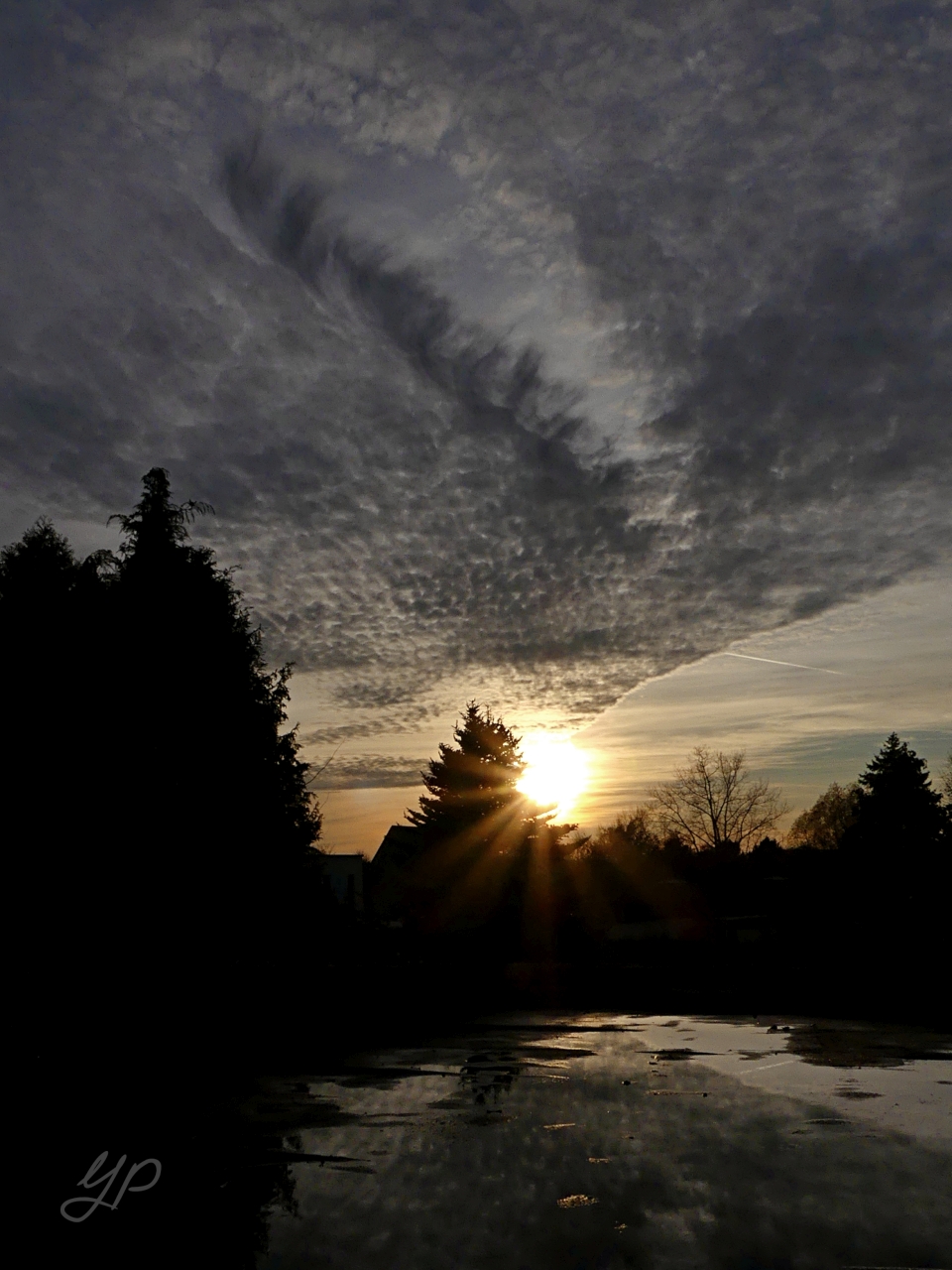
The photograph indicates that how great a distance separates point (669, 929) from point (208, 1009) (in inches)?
1761

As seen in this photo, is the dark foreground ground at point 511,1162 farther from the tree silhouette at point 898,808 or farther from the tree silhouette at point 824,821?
the tree silhouette at point 824,821

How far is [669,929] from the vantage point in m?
60.8

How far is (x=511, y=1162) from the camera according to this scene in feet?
29.3

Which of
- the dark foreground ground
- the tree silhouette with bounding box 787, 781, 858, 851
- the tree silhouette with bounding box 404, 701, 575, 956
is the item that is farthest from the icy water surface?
the tree silhouette with bounding box 787, 781, 858, 851

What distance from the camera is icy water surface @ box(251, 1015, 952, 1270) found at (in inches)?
253

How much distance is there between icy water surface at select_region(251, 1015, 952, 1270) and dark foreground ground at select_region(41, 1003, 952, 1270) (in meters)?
0.03

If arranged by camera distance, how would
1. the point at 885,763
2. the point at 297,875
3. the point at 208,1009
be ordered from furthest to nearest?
the point at 885,763 < the point at 297,875 < the point at 208,1009

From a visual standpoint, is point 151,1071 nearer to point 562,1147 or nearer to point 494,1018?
point 562,1147

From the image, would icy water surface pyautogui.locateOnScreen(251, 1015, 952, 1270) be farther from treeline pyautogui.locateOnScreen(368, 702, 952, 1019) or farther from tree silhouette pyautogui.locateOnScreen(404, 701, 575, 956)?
tree silhouette pyautogui.locateOnScreen(404, 701, 575, 956)

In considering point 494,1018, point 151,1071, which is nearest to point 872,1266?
point 151,1071

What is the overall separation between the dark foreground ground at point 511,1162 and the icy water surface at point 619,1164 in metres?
0.03

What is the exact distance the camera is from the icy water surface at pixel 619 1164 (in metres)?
6.42

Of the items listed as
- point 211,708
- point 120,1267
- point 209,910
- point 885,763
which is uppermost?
point 885,763

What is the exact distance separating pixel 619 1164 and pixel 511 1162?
3.22 ft
